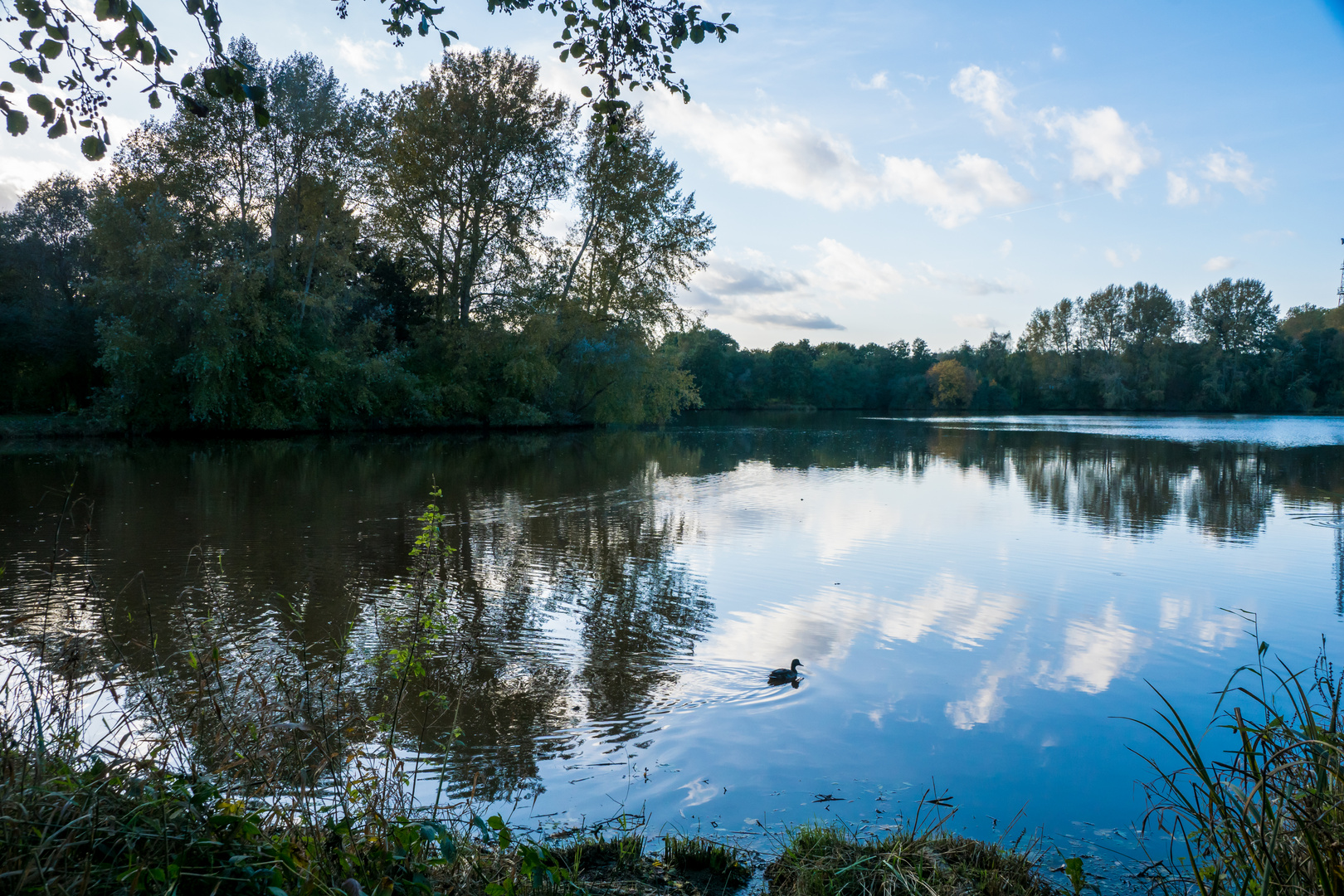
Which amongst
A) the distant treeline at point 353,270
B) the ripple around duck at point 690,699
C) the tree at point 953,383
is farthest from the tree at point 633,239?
the tree at point 953,383

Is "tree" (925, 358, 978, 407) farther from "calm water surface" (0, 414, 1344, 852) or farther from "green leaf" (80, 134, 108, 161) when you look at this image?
"green leaf" (80, 134, 108, 161)

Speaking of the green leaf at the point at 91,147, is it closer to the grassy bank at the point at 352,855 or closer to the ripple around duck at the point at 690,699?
the grassy bank at the point at 352,855

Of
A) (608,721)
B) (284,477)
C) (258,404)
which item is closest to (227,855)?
(608,721)

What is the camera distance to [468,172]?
35094 mm

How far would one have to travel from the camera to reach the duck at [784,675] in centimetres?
639

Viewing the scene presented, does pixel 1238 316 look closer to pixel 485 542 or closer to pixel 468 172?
pixel 468 172

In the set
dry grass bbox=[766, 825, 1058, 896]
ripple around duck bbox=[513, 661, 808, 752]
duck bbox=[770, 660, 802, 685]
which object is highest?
dry grass bbox=[766, 825, 1058, 896]

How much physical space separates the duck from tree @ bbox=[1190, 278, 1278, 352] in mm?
93852

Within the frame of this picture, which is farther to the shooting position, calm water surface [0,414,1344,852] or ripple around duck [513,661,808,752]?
ripple around duck [513,661,808,752]

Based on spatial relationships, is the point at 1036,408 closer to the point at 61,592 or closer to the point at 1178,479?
the point at 1178,479

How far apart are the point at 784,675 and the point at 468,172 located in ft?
110

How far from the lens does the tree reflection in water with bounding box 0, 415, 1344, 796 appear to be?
20.2 ft

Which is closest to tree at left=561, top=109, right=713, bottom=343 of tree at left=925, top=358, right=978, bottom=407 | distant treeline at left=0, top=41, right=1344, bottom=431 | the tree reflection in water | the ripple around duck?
distant treeline at left=0, top=41, right=1344, bottom=431

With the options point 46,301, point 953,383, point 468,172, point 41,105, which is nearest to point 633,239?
point 468,172
